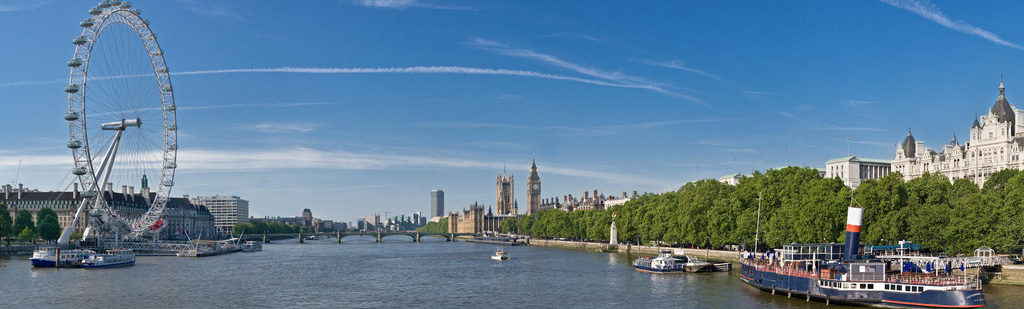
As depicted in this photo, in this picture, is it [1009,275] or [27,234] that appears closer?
[1009,275]

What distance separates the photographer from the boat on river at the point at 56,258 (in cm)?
11178

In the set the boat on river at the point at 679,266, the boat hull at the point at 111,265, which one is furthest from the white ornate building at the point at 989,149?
the boat hull at the point at 111,265

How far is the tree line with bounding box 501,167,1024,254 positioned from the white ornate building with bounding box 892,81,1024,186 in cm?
2999

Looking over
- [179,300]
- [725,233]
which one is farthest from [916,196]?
[179,300]

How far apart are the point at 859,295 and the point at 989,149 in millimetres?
99507

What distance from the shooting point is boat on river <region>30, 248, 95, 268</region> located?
4401 inches

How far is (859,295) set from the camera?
63.5 meters

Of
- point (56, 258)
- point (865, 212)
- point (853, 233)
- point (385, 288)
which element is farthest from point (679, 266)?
point (56, 258)

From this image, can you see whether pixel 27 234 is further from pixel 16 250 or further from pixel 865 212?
pixel 865 212

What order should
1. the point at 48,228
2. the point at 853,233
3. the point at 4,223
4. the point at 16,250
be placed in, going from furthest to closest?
the point at 48,228, the point at 16,250, the point at 4,223, the point at 853,233

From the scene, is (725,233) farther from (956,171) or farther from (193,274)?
(193,274)

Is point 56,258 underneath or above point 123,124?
underneath

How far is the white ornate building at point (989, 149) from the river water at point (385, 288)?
7035cm

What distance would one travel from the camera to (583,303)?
70312 mm
